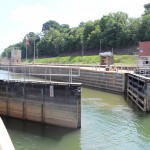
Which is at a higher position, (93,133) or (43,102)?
(43,102)

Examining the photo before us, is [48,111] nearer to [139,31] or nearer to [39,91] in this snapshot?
[39,91]

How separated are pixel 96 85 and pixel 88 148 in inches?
1016

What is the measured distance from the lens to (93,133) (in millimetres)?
17203

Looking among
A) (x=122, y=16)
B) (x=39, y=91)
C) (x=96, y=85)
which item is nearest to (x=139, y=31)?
(x=122, y=16)

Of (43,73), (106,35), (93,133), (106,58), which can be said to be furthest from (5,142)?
(106,35)

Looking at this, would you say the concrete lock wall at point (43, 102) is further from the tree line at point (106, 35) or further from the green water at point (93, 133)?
the tree line at point (106, 35)

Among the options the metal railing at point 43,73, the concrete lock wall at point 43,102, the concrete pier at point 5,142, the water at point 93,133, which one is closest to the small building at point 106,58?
the metal railing at point 43,73

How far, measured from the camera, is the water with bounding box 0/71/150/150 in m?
15.3

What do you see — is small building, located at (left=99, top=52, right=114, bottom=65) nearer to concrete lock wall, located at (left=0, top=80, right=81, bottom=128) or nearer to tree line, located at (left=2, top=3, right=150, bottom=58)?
tree line, located at (left=2, top=3, right=150, bottom=58)

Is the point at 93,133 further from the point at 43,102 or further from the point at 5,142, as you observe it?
the point at 5,142

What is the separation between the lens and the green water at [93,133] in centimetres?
1534

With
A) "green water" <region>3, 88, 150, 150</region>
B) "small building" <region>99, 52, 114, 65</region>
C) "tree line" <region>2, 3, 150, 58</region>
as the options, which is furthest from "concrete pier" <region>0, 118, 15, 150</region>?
"tree line" <region>2, 3, 150, 58</region>

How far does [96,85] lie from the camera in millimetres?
40562

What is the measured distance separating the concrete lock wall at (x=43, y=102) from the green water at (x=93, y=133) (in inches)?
19.9
